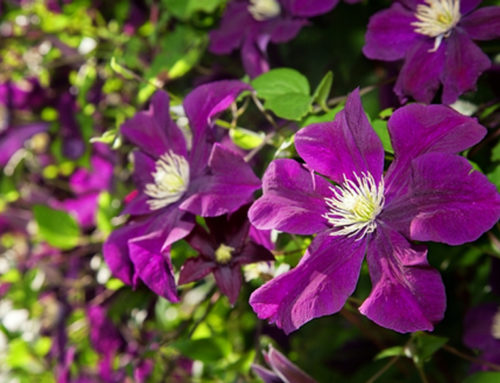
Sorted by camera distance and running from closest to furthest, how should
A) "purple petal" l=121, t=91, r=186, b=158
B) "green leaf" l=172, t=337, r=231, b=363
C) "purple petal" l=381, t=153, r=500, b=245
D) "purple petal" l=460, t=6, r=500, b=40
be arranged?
"purple petal" l=381, t=153, r=500, b=245 < "purple petal" l=460, t=6, r=500, b=40 < "purple petal" l=121, t=91, r=186, b=158 < "green leaf" l=172, t=337, r=231, b=363

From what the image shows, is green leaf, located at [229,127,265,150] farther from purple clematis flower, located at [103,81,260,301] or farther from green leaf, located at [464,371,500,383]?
green leaf, located at [464,371,500,383]

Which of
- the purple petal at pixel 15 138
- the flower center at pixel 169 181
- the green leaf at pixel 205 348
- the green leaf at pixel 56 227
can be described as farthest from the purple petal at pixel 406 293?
the purple petal at pixel 15 138


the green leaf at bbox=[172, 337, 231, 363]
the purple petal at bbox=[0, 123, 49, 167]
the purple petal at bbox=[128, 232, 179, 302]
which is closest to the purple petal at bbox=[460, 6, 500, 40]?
the purple petal at bbox=[128, 232, 179, 302]

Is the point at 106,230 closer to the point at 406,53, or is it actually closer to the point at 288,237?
the point at 288,237

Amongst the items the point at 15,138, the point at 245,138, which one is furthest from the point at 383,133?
the point at 15,138

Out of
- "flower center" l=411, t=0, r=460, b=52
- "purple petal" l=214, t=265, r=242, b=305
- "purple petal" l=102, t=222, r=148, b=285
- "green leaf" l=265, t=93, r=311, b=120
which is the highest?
"flower center" l=411, t=0, r=460, b=52

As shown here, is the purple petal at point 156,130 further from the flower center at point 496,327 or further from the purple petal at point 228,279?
the flower center at point 496,327

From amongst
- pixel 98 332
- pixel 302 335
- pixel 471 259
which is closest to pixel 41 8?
pixel 98 332
